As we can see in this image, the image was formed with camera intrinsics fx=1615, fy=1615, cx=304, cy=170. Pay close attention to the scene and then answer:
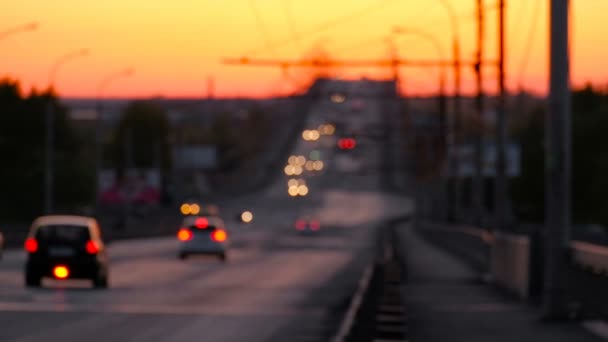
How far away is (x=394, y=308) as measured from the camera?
20531 mm

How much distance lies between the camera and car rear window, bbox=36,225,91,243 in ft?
107

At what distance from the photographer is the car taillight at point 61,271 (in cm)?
3250

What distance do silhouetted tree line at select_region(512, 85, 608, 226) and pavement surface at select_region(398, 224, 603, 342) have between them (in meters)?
86.2

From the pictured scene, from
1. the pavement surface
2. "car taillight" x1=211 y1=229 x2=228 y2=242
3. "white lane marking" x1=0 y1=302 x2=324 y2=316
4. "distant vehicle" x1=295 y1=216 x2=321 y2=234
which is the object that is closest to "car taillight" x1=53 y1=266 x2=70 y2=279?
"white lane marking" x1=0 y1=302 x2=324 y2=316

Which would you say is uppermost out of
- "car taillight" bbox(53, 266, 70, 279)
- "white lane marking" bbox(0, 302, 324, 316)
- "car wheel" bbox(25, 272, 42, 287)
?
"car taillight" bbox(53, 266, 70, 279)

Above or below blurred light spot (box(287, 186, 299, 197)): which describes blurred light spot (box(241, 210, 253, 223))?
below

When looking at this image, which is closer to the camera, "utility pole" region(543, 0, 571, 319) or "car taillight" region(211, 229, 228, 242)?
"utility pole" region(543, 0, 571, 319)

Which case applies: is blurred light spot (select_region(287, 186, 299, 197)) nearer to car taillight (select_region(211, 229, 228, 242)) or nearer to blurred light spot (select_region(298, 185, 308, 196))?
blurred light spot (select_region(298, 185, 308, 196))

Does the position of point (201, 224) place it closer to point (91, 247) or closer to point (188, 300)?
point (91, 247)

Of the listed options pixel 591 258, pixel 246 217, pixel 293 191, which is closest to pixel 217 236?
pixel 591 258

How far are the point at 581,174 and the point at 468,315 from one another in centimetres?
10759

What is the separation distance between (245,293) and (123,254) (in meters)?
27.8

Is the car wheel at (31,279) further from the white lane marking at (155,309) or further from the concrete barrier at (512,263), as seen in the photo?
the concrete barrier at (512,263)

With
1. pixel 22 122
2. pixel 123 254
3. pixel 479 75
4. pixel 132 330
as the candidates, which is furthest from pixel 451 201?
pixel 132 330
